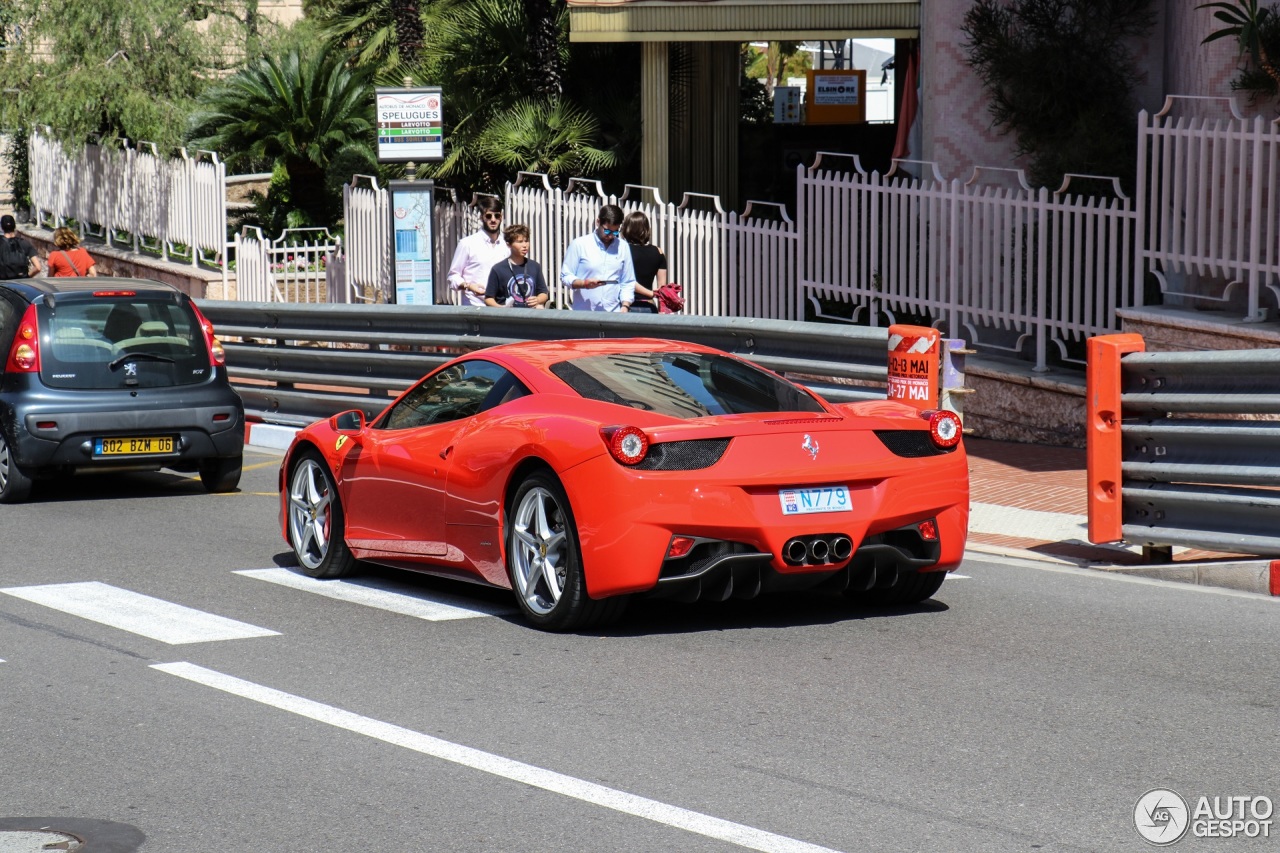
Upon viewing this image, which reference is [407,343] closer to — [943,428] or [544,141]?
[544,141]

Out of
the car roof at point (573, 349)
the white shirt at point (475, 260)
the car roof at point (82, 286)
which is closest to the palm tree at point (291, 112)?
the white shirt at point (475, 260)

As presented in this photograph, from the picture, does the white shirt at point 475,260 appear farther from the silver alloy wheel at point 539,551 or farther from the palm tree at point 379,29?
the palm tree at point 379,29

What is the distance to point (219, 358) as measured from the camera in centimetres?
1337

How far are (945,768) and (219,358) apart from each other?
879 centimetres

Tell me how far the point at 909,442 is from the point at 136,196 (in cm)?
2234

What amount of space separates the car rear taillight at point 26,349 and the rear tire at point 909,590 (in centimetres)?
686

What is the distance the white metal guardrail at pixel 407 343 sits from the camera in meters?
12.1

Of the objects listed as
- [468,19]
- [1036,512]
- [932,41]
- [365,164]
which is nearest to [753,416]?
[1036,512]

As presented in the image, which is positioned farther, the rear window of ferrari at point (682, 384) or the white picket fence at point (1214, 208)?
the white picket fence at point (1214, 208)

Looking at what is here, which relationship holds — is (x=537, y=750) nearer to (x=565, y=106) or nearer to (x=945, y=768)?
(x=945, y=768)

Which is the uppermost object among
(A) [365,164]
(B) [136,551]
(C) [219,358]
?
(A) [365,164]

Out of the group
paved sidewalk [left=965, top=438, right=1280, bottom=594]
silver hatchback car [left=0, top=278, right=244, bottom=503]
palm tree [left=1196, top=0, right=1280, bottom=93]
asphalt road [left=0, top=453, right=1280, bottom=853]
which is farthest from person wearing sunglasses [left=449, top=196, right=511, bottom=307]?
asphalt road [left=0, top=453, right=1280, bottom=853]

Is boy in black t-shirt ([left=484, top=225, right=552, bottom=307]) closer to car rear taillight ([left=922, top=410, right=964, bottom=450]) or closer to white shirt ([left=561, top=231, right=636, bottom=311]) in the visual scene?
white shirt ([left=561, top=231, right=636, bottom=311])

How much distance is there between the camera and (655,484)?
748cm
